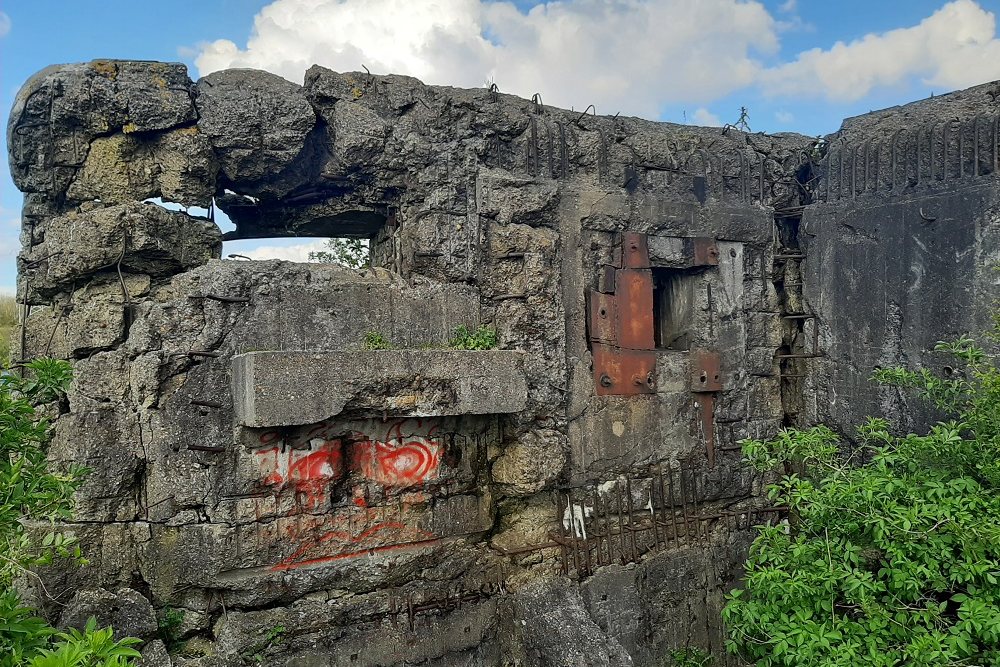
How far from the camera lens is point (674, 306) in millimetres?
5461

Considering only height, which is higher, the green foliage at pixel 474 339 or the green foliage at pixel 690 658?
the green foliage at pixel 474 339

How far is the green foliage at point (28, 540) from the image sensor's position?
82.0 inches

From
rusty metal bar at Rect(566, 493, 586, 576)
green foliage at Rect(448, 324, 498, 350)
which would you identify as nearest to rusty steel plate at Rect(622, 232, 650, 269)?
green foliage at Rect(448, 324, 498, 350)

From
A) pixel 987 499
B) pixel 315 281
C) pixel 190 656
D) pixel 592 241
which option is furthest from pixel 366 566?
pixel 987 499

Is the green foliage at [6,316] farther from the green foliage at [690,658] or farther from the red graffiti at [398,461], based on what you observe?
the green foliage at [690,658]

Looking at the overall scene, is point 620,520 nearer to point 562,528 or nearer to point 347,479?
point 562,528

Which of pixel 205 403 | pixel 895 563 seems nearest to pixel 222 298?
pixel 205 403

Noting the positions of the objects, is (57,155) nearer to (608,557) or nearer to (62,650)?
(62,650)

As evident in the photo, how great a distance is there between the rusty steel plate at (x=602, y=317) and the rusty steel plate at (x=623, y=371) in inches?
2.3

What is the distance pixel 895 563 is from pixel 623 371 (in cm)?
195

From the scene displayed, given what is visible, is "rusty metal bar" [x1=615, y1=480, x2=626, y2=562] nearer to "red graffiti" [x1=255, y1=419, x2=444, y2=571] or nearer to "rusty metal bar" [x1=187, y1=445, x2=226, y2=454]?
"red graffiti" [x1=255, y1=419, x2=444, y2=571]

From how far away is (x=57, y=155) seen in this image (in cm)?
388

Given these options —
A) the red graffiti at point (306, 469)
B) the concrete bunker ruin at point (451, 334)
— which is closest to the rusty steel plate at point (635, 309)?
the concrete bunker ruin at point (451, 334)

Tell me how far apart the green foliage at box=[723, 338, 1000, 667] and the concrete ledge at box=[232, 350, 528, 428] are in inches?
57.3
